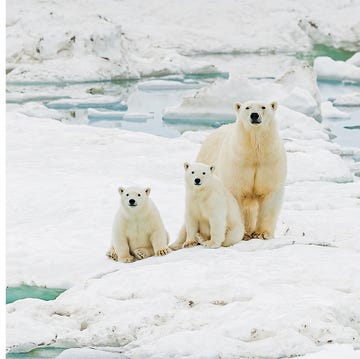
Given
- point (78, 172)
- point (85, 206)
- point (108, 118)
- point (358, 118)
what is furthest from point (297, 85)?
point (85, 206)

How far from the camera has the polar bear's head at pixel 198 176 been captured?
562 centimetres

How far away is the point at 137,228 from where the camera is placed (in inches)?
230

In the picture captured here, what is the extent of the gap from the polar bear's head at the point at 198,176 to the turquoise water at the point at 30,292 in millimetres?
1189

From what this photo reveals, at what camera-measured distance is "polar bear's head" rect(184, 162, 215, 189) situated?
5.62 metres

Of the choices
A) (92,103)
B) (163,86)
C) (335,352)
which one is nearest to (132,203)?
(335,352)

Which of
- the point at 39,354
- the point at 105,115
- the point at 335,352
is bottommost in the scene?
the point at 39,354

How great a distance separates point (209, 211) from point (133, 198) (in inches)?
19.8

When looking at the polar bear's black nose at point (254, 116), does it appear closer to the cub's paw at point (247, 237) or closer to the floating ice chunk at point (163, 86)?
the cub's paw at point (247, 237)

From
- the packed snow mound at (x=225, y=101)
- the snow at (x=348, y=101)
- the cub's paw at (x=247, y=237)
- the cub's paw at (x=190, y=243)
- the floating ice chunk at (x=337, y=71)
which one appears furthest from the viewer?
the floating ice chunk at (x=337, y=71)

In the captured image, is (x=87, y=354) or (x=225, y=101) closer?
(x=87, y=354)

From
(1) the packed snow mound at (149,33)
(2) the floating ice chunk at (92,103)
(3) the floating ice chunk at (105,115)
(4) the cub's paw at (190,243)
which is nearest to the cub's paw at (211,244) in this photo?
(4) the cub's paw at (190,243)

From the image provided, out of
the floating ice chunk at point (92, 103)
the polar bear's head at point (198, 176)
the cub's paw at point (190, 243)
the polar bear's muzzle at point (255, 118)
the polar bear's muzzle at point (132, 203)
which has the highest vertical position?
the floating ice chunk at point (92, 103)

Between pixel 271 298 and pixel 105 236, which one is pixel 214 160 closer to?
pixel 105 236

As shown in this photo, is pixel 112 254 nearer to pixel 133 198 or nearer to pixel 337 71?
pixel 133 198
